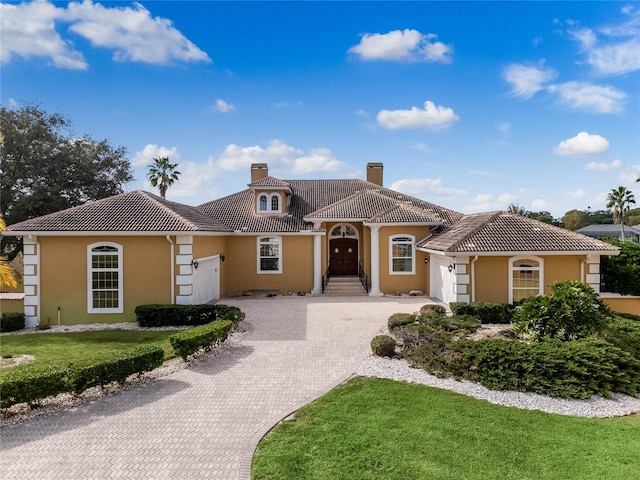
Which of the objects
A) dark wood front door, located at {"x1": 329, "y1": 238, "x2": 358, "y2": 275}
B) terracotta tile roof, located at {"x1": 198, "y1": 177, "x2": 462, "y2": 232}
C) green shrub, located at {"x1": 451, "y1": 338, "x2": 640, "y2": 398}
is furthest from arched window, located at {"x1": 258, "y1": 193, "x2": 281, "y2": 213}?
green shrub, located at {"x1": 451, "y1": 338, "x2": 640, "y2": 398}

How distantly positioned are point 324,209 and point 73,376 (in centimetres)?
1708

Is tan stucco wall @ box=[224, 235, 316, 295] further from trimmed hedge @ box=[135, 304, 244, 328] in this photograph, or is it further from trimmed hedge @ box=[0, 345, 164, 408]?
trimmed hedge @ box=[0, 345, 164, 408]

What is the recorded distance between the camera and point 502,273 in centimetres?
1681

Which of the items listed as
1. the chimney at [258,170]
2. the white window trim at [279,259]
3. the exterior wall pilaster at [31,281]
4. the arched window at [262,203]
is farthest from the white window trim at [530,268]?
the exterior wall pilaster at [31,281]

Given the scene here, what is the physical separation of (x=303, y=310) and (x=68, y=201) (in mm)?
22115

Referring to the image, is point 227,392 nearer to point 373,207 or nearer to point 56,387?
point 56,387

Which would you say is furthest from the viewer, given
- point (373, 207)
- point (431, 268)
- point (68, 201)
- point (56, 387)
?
point (68, 201)

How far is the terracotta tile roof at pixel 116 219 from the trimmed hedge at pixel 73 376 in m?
7.13

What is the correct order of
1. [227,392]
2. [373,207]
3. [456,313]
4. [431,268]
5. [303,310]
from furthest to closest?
[373,207]
[431,268]
[303,310]
[456,313]
[227,392]

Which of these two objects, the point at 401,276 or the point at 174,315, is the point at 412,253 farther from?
the point at 174,315

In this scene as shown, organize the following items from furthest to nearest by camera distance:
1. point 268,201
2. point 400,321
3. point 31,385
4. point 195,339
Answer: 1. point 268,201
2. point 400,321
3. point 195,339
4. point 31,385

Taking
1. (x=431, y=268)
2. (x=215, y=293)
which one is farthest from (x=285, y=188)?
(x=431, y=268)

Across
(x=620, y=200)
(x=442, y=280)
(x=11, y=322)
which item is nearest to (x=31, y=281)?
(x=11, y=322)

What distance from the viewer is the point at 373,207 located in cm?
2347
